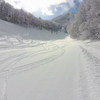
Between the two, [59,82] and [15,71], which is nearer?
[59,82]

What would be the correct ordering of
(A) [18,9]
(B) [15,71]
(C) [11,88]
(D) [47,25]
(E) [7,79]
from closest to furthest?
(C) [11,88] < (E) [7,79] < (B) [15,71] < (A) [18,9] < (D) [47,25]

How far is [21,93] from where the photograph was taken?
2.38 metres

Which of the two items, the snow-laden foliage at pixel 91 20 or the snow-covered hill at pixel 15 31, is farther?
the snow-covered hill at pixel 15 31

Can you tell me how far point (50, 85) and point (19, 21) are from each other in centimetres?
2940

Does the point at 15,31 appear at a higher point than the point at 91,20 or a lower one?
lower

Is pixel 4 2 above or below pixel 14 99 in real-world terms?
above

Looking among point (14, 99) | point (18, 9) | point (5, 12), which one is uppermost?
point (18, 9)

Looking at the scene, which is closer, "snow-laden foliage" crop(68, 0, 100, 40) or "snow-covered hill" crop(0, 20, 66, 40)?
"snow-laden foliage" crop(68, 0, 100, 40)

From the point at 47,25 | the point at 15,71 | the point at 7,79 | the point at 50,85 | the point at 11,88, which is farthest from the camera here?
the point at 47,25

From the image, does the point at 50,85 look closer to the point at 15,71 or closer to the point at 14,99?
the point at 14,99

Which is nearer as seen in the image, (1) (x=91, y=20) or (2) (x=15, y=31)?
(1) (x=91, y=20)

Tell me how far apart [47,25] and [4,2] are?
20.3 m

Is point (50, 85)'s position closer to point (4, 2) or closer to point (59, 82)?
point (59, 82)

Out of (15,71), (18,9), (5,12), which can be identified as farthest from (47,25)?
(15,71)
